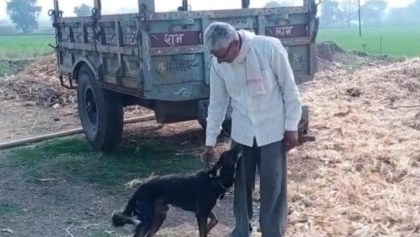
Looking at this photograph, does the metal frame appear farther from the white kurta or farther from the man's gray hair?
the man's gray hair

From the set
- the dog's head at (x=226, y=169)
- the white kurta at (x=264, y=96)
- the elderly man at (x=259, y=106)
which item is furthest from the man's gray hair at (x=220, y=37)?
the dog's head at (x=226, y=169)

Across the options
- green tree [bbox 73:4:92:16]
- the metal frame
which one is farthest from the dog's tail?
green tree [bbox 73:4:92:16]

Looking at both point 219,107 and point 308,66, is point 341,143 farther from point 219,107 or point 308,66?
point 219,107

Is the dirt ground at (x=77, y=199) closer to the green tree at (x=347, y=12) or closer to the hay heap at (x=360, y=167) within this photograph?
the hay heap at (x=360, y=167)

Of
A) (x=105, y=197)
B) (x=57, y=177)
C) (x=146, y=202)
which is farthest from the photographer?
(x=57, y=177)

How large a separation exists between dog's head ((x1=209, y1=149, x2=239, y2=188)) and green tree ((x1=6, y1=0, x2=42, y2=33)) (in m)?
60.7

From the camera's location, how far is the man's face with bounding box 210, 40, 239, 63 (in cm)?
419

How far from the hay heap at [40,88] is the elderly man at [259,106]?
9.64m

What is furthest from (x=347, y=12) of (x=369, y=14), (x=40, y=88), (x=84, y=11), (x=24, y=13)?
(x=84, y=11)

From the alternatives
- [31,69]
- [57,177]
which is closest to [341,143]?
[57,177]

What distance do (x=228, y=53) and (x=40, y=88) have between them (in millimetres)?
11665

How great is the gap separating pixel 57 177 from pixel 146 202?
2.95 metres

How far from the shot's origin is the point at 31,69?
18.8 m

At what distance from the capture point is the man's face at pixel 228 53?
4.19m
